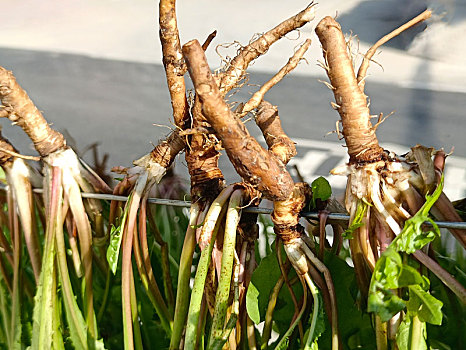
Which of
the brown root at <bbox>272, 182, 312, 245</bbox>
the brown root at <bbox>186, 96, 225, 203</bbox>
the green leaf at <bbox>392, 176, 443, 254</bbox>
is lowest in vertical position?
the green leaf at <bbox>392, 176, 443, 254</bbox>

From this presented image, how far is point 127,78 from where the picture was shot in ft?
6.90

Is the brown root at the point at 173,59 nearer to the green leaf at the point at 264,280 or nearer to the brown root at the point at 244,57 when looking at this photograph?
the brown root at the point at 244,57

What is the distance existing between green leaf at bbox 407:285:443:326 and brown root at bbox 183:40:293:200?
0.47 ft

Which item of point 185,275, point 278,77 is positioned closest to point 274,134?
point 278,77

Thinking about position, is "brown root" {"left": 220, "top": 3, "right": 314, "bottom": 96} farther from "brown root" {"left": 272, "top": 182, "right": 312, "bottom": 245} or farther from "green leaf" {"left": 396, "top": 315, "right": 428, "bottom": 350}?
"green leaf" {"left": 396, "top": 315, "right": 428, "bottom": 350}

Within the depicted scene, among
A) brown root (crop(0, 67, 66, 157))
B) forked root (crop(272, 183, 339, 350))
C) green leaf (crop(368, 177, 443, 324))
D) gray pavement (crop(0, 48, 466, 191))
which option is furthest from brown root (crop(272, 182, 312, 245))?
gray pavement (crop(0, 48, 466, 191))

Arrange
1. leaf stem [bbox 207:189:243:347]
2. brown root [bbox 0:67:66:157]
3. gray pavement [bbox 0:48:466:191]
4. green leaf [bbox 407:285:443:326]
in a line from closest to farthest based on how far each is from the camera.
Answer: green leaf [bbox 407:285:443:326] < leaf stem [bbox 207:189:243:347] < brown root [bbox 0:67:66:157] < gray pavement [bbox 0:48:466:191]

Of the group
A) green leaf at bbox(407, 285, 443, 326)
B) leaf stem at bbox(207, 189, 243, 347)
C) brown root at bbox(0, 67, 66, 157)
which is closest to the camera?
green leaf at bbox(407, 285, 443, 326)

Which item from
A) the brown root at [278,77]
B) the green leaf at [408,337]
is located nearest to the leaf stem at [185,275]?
the brown root at [278,77]

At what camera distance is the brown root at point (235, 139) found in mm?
471

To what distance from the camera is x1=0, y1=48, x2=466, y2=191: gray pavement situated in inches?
65.0

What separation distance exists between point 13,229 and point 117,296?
204mm

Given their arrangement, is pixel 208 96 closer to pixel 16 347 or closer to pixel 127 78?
pixel 16 347

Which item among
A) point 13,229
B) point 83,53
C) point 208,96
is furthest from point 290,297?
point 83,53
